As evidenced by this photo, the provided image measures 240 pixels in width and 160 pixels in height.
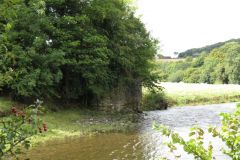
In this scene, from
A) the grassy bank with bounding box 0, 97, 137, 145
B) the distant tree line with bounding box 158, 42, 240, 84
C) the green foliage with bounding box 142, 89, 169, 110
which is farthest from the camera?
the distant tree line with bounding box 158, 42, 240, 84

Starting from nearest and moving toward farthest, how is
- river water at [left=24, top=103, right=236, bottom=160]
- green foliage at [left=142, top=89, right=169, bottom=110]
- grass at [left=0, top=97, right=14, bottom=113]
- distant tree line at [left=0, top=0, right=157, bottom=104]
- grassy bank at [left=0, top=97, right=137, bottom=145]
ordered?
river water at [left=24, top=103, right=236, bottom=160] → grassy bank at [left=0, top=97, right=137, bottom=145] → grass at [left=0, top=97, right=14, bottom=113] → distant tree line at [left=0, top=0, right=157, bottom=104] → green foliage at [left=142, top=89, right=169, bottom=110]

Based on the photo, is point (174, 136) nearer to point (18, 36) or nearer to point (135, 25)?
point (18, 36)

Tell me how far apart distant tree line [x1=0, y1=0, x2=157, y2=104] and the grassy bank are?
1.41 metres

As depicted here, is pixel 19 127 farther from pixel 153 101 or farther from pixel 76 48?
pixel 153 101

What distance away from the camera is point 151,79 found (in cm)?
3544

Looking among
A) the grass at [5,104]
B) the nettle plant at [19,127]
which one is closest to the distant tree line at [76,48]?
the grass at [5,104]

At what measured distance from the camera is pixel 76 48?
27812 millimetres

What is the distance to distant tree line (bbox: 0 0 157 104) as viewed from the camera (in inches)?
972

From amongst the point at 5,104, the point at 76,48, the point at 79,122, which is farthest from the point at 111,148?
the point at 76,48

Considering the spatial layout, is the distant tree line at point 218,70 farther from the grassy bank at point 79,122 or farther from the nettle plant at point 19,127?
the nettle plant at point 19,127

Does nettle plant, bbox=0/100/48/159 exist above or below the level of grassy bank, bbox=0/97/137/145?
above

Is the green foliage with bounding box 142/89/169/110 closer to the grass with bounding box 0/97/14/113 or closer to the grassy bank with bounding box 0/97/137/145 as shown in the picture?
the grassy bank with bounding box 0/97/137/145

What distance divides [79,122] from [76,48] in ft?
19.3

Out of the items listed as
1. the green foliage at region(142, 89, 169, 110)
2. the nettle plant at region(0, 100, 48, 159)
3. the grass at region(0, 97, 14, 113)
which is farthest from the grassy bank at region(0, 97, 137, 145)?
the nettle plant at region(0, 100, 48, 159)
